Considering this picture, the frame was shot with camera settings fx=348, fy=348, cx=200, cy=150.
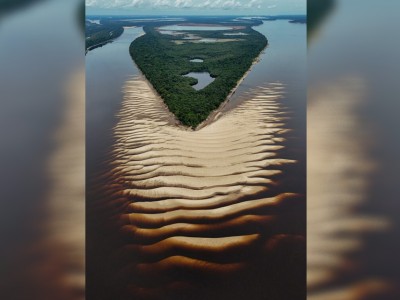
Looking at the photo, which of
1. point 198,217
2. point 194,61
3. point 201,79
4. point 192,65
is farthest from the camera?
point 194,61

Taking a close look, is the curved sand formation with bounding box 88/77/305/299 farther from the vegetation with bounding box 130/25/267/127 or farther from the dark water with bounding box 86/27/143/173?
the vegetation with bounding box 130/25/267/127

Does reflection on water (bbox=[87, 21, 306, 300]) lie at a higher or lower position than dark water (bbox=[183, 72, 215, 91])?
lower
